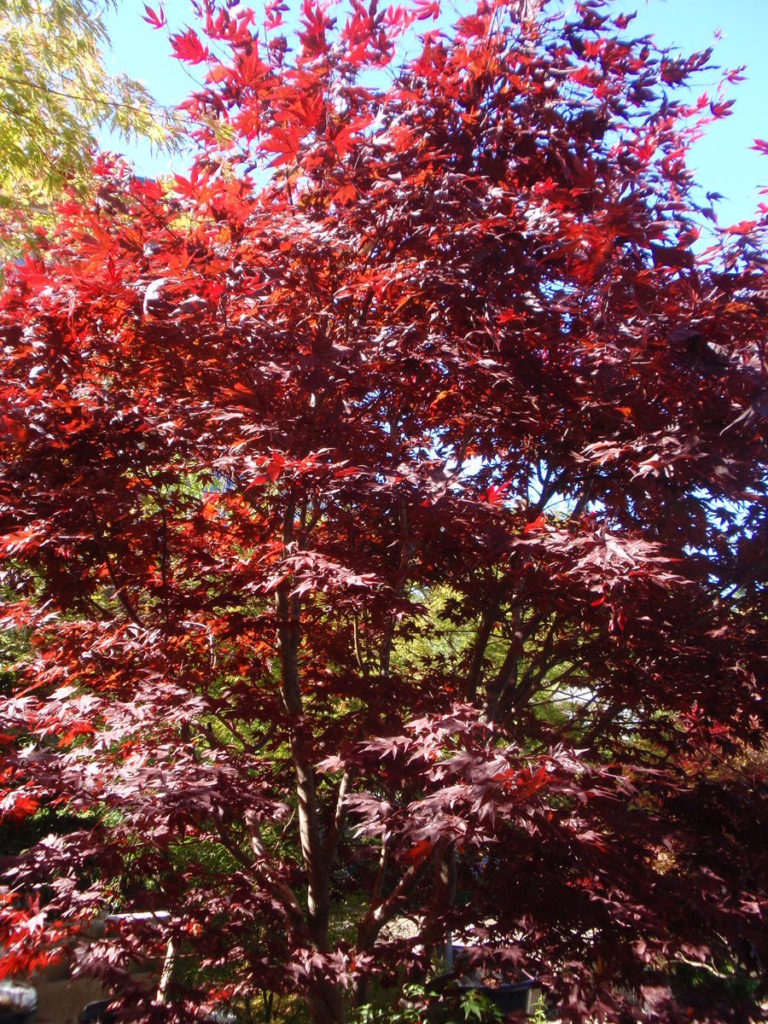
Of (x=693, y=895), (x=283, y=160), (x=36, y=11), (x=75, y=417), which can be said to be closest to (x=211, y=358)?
(x=75, y=417)

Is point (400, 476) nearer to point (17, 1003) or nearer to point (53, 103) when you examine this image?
point (17, 1003)

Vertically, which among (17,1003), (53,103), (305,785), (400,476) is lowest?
(17,1003)

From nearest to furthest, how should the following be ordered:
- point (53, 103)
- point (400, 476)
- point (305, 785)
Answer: point (400, 476), point (305, 785), point (53, 103)

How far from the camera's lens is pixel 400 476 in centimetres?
292

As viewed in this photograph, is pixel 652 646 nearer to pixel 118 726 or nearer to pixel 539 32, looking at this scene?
pixel 118 726

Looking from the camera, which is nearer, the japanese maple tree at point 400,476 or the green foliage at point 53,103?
the japanese maple tree at point 400,476

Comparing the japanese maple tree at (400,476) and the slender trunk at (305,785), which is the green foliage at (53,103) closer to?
the japanese maple tree at (400,476)

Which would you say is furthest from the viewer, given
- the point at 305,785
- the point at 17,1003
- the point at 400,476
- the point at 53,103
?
the point at 53,103

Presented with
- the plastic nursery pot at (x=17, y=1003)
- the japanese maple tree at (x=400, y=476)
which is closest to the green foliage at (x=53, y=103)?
the japanese maple tree at (x=400, y=476)

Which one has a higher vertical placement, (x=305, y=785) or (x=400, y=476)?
(x=400, y=476)

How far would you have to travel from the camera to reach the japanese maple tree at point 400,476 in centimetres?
287

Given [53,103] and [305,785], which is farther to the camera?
[53,103]

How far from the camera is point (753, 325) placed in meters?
3.02

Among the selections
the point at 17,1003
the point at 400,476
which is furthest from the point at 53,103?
the point at 17,1003
